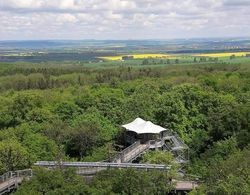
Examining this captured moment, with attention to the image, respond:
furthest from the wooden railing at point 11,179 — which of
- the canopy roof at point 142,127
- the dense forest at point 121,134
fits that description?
the canopy roof at point 142,127

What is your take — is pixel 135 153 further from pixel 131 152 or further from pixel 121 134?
pixel 121 134

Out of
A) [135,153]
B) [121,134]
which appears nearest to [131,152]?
[135,153]

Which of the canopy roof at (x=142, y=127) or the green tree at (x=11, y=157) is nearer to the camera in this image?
the green tree at (x=11, y=157)

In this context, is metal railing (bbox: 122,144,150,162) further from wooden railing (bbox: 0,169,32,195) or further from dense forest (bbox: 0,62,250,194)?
wooden railing (bbox: 0,169,32,195)

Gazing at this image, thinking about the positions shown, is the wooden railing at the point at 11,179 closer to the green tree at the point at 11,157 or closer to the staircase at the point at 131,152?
the green tree at the point at 11,157

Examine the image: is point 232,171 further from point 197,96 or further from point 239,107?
point 197,96

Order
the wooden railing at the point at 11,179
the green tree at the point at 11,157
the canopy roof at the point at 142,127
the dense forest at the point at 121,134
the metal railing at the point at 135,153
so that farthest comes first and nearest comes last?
the canopy roof at the point at 142,127, the metal railing at the point at 135,153, the green tree at the point at 11,157, the wooden railing at the point at 11,179, the dense forest at the point at 121,134

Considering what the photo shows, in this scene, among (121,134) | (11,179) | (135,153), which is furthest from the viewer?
(121,134)

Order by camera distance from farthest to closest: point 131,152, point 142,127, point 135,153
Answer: point 142,127 < point 131,152 < point 135,153
